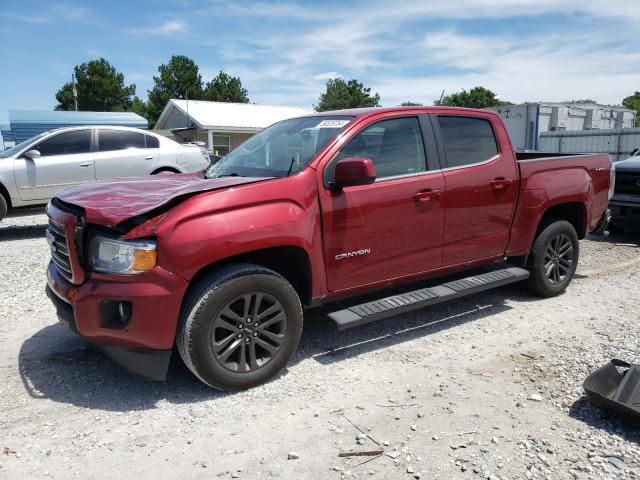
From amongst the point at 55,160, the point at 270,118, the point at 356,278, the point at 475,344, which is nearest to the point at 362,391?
the point at 356,278

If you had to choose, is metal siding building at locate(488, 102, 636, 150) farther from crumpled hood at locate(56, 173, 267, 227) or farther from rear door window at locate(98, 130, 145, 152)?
crumpled hood at locate(56, 173, 267, 227)

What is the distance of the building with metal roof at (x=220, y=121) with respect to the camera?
1185 inches

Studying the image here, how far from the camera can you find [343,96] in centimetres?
6128

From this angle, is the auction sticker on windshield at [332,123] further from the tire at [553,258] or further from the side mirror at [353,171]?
the tire at [553,258]

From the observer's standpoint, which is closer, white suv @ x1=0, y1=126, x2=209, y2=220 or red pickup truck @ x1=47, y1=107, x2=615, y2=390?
red pickup truck @ x1=47, y1=107, x2=615, y2=390

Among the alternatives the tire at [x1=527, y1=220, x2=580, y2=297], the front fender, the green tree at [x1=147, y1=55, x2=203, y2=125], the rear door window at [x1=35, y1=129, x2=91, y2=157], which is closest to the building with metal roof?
the rear door window at [x1=35, y1=129, x2=91, y2=157]

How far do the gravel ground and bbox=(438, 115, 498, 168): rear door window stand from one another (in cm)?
150

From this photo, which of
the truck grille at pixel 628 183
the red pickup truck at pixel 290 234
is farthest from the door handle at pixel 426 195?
the truck grille at pixel 628 183

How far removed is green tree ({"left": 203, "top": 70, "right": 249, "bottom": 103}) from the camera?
2672 inches

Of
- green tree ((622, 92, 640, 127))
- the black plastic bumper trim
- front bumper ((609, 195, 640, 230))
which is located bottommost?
the black plastic bumper trim

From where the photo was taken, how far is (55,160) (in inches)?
356

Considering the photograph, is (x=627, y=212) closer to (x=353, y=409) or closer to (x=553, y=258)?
(x=553, y=258)

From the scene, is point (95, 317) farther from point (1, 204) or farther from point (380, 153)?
point (1, 204)

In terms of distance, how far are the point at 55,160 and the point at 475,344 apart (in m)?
7.95
